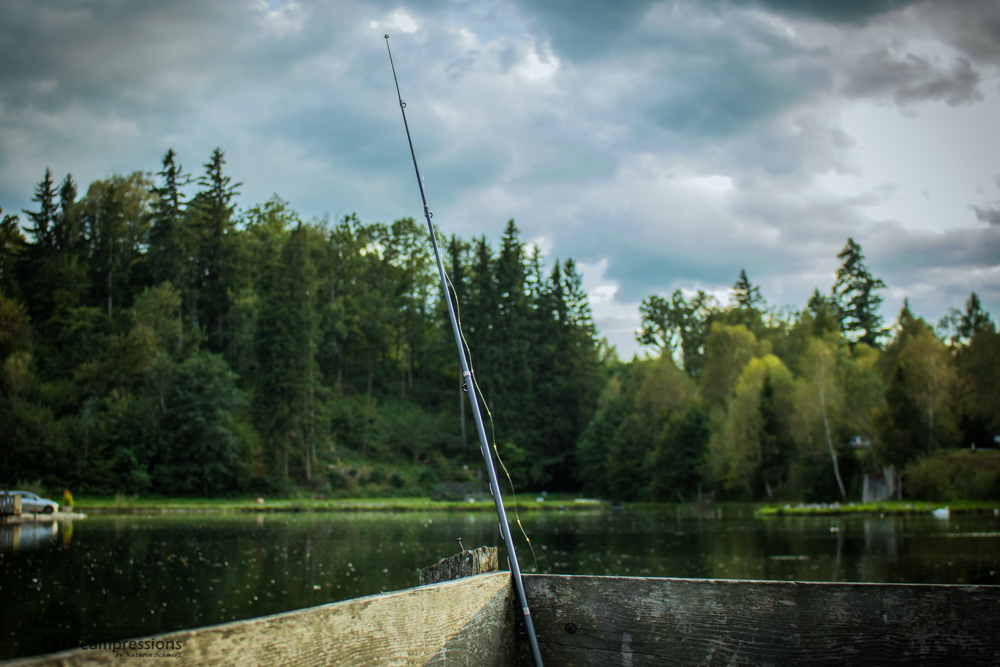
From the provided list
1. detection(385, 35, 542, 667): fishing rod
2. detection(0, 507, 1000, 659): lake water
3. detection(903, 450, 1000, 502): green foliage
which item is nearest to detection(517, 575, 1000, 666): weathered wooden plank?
detection(385, 35, 542, 667): fishing rod

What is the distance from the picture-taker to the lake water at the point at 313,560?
1114 cm

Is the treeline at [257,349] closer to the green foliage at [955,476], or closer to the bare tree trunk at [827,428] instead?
the bare tree trunk at [827,428]

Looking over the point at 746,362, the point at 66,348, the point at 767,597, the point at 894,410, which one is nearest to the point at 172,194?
the point at 66,348

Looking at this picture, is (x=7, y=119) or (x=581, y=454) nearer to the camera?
(x=7, y=119)

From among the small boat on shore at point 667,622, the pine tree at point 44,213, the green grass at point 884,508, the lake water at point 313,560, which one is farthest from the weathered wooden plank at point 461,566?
the pine tree at point 44,213

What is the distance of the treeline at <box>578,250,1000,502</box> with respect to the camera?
44594mm

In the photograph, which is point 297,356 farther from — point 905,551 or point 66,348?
point 905,551

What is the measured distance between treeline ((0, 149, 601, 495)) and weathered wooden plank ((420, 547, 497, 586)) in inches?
1871

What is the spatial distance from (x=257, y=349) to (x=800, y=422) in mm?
40033

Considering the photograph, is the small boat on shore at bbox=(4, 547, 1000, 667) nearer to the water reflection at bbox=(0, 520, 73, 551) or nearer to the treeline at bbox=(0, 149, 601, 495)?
the water reflection at bbox=(0, 520, 73, 551)

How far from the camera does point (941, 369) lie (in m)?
46.4

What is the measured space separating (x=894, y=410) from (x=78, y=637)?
45.8m

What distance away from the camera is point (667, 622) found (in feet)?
8.04

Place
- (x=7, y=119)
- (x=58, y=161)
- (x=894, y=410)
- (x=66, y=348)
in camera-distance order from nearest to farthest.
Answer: (x=7, y=119), (x=894, y=410), (x=66, y=348), (x=58, y=161)
